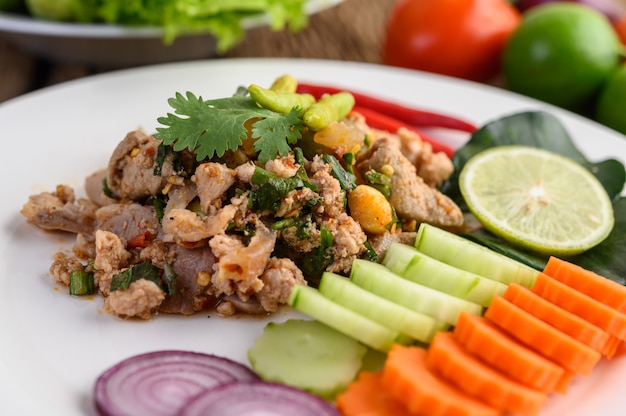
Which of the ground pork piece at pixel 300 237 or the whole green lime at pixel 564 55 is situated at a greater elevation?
the whole green lime at pixel 564 55

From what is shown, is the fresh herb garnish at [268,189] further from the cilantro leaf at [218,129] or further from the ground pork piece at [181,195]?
the ground pork piece at [181,195]

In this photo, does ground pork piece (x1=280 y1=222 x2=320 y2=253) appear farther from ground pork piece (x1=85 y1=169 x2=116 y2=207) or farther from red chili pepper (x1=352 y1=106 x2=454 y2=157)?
red chili pepper (x1=352 y1=106 x2=454 y2=157)

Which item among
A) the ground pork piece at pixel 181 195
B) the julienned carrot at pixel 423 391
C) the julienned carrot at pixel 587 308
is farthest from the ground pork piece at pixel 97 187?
the julienned carrot at pixel 587 308

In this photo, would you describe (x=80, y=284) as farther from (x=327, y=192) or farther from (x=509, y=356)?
(x=509, y=356)

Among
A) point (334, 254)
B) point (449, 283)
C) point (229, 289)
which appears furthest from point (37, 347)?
point (449, 283)

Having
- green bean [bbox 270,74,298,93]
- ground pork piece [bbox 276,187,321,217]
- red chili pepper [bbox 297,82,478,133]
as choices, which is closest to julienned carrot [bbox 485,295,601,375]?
ground pork piece [bbox 276,187,321,217]

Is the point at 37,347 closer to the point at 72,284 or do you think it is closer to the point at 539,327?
the point at 72,284

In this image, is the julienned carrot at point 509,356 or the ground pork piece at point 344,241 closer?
the julienned carrot at point 509,356
